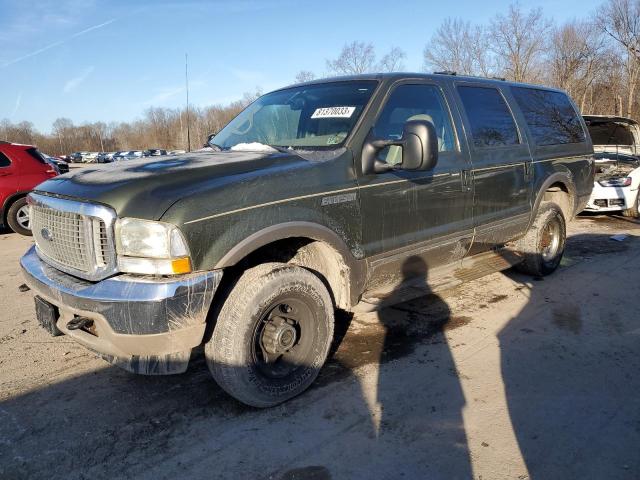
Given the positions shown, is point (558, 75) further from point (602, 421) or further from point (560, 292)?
point (602, 421)

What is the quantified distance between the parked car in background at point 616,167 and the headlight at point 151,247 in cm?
884

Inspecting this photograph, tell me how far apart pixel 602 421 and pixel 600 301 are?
2429mm

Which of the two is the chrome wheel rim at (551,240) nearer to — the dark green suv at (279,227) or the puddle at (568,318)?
the puddle at (568,318)

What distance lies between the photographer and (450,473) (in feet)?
8.03

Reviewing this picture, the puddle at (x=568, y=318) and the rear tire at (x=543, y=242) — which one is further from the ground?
the rear tire at (x=543, y=242)

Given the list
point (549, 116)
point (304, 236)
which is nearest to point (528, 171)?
point (549, 116)

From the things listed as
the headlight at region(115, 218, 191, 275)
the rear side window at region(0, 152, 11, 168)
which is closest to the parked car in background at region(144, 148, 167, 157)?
the headlight at region(115, 218, 191, 275)

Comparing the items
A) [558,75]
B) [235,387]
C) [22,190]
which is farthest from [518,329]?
[558,75]

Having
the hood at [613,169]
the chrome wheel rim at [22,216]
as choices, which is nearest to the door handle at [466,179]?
the hood at [613,169]

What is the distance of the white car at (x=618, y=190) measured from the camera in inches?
373

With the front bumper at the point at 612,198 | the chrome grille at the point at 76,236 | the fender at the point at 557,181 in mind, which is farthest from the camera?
the front bumper at the point at 612,198

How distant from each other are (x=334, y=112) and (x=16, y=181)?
26.9 ft

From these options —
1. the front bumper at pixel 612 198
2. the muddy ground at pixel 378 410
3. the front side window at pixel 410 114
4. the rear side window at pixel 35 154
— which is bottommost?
the muddy ground at pixel 378 410

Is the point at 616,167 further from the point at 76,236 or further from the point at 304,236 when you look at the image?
the point at 76,236
